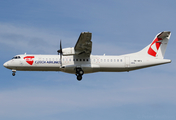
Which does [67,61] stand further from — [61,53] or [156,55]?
[156,55]

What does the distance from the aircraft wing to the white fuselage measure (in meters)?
1.00

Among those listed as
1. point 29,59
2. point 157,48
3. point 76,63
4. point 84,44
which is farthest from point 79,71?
point 157,48

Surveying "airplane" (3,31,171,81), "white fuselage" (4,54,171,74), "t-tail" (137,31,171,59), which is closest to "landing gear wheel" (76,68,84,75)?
"airplane" (3,31,171,81)

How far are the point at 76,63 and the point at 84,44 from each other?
2.73 meters

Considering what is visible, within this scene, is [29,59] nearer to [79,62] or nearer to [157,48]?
[79,62]

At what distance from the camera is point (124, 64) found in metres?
30.6

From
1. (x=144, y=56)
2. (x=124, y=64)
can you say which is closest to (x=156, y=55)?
(x=144, y=56)

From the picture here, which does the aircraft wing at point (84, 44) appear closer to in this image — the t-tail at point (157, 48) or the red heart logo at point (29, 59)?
the red heart logo at point (29, 59)

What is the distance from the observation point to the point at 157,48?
1264 inches

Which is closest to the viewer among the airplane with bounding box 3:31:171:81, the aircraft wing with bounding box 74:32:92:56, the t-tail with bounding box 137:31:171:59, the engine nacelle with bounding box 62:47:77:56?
the aircraft wing with bounding box 74:32:92:56

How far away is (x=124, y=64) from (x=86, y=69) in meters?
4.13

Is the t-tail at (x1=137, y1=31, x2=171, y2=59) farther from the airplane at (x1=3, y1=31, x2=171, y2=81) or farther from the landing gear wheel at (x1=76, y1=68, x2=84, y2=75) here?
the landing gear wheel at (x1=76, y1=68, x2=84, y2=75)

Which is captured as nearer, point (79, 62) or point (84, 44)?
point (84, 44)

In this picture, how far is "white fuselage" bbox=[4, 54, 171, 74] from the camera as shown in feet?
97.8
